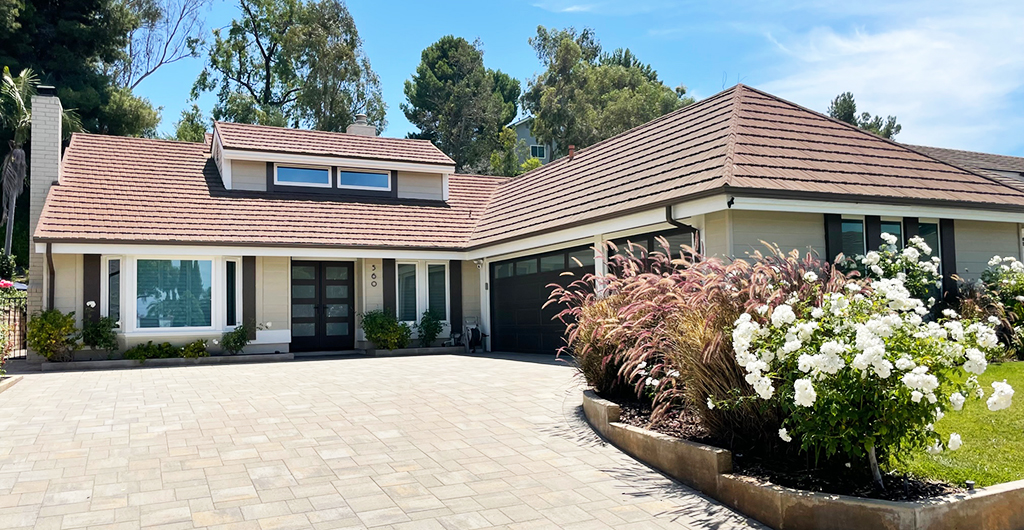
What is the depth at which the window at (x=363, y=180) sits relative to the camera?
1905 cm

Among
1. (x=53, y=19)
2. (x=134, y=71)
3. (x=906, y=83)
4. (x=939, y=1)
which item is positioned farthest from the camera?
(x=134, y=71)

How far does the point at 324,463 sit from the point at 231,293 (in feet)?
35.9

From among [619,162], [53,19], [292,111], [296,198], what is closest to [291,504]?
[619,162]

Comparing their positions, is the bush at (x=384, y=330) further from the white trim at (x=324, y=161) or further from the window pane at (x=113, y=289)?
the window pane at (x=113, y=289)

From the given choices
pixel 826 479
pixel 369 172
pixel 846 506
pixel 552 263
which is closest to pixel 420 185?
pixel 369 172

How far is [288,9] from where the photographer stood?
1516 inches

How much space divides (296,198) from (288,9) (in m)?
24.6

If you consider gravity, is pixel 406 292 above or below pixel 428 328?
above

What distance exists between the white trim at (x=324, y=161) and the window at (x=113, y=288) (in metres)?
4.00

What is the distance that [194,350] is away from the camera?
1497cm

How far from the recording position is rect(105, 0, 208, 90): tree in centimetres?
3691

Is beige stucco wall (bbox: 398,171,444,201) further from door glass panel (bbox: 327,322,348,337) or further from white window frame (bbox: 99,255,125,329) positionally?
white window frame (bbox: 99,255,125,329)

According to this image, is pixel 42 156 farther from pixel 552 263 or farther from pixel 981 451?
pixel 981 451

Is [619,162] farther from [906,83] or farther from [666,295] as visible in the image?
[666,295]
